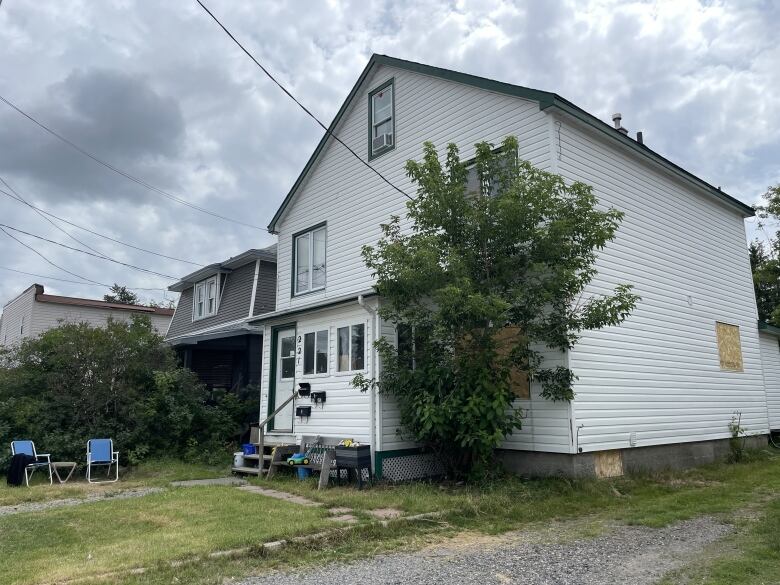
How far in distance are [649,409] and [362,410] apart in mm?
5365

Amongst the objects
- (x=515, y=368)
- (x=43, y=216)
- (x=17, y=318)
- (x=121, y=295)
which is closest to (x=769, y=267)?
(x=515, y=368)

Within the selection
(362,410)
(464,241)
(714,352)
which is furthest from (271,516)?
(714,352)

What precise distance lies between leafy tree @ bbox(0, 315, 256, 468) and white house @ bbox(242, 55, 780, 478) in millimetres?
2495

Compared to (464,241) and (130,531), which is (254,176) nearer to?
(464,241)

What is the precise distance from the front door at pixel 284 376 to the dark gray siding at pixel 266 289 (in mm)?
5166

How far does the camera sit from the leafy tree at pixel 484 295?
8.86 meters

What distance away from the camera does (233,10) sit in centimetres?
966

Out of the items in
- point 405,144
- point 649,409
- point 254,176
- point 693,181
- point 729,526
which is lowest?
point 729,526

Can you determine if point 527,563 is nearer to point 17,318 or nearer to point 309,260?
point 309,260

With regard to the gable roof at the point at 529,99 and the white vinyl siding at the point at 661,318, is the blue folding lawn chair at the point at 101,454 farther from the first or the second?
the white vinyl siding at the point at 661,318

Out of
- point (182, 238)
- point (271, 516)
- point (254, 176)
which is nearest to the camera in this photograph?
point (271, 516)

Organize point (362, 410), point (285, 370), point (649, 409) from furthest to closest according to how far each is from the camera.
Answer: point (285, 370) → point (649, 409) → point (362, 410)

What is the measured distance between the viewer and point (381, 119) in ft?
47.2

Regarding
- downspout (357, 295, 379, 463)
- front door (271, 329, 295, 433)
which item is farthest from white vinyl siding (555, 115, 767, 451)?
front door (271, 329, 295, 433)
